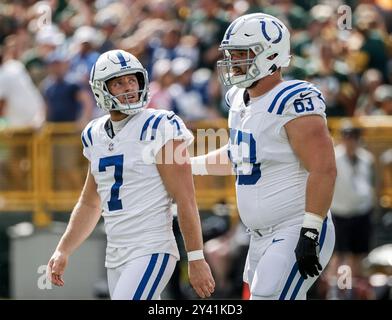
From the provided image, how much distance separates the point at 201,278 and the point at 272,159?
27.7 inches

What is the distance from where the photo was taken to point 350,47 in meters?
12.8

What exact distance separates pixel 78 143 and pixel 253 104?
5.58 metres

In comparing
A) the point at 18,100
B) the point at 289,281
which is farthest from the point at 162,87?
the point at 289,281

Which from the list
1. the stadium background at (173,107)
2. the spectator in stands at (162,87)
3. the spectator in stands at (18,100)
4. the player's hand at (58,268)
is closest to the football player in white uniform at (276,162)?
the player's hand at (58,268)

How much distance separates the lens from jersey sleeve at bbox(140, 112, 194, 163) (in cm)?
694

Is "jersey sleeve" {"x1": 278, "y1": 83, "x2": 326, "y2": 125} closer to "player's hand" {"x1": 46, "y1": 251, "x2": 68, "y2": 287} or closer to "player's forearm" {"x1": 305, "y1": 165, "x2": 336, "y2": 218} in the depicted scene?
"player's forearm" {"x1": 305, "y1": 165, "x2": 336, "y2": 218}

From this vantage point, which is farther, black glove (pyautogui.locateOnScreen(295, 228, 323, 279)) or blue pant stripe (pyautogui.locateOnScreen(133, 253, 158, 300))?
blue pant stripe (pyautogui.locateOnScreen(133, 253, 158, 300))

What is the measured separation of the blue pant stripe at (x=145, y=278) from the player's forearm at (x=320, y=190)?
2.78 ft

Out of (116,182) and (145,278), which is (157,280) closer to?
(145,278)

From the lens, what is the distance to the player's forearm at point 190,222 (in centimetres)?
689

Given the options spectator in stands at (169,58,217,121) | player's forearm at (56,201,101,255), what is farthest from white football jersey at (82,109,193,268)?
spectator in stands at (169,58,217,121)

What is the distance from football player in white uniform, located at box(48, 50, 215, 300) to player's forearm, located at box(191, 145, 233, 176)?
0.41m

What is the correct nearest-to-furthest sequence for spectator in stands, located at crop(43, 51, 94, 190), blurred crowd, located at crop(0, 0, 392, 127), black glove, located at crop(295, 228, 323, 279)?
black glove, located at crop(295, 228, 323, 279), blurred crowd, located at crop(0, 0, 392, 127), spectator in stands, located at crop(43, 51, 94, 190)
